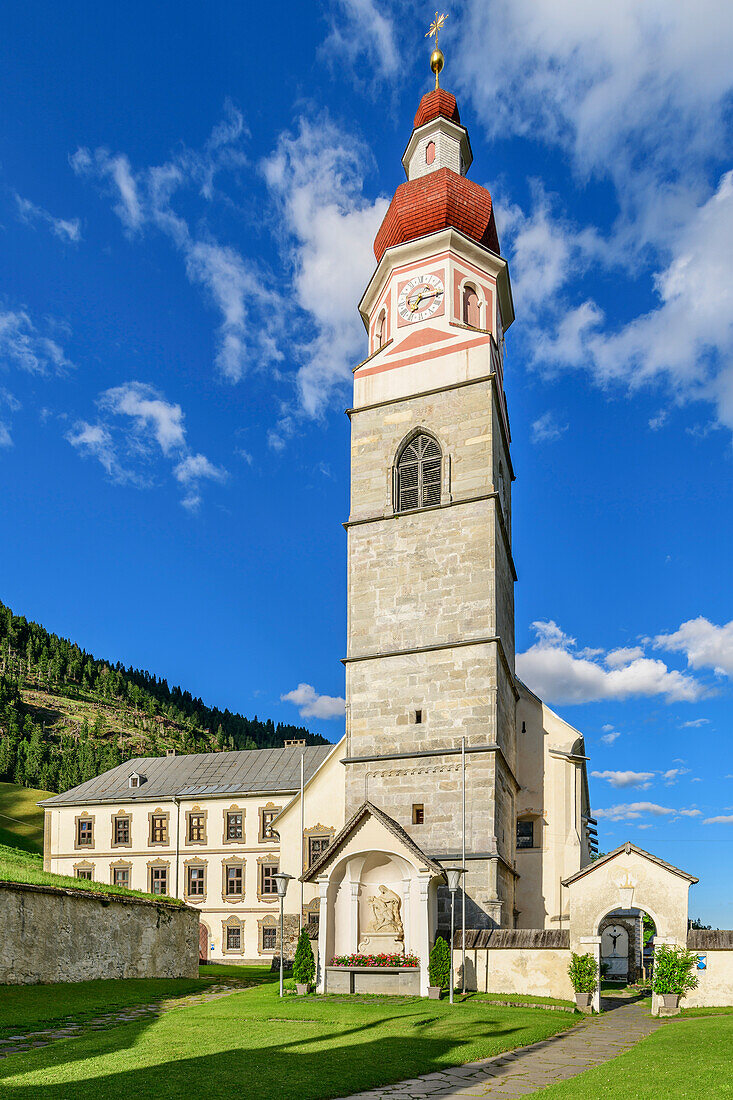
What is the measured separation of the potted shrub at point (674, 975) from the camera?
21.5 meters

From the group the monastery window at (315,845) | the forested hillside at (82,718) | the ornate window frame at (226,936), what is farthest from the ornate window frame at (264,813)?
the forested hillside at (82,718)

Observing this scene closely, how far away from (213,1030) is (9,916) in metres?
9.94

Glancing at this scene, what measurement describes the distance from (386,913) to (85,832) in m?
31.2

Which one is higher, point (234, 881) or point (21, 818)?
point (21, 818)

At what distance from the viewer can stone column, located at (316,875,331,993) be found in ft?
78.6

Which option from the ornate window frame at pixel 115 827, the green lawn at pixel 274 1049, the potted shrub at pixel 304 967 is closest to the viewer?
the green lawn at pixel 274 1049

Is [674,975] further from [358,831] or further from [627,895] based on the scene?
[358,831]

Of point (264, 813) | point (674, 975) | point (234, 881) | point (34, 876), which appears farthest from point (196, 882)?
point (674, 975)

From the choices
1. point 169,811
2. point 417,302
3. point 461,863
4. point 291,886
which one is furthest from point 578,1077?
point 169,811

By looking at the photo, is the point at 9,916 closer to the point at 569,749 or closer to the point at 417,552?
the point at 417,552

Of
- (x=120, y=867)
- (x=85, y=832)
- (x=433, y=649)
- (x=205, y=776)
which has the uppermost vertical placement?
(x=433, y=649)

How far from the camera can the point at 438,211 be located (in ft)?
116

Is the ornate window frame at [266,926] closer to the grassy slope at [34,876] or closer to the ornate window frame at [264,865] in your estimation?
the ornate window frame at [264,865]

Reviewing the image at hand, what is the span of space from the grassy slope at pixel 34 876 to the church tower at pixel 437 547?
9.34 meters
